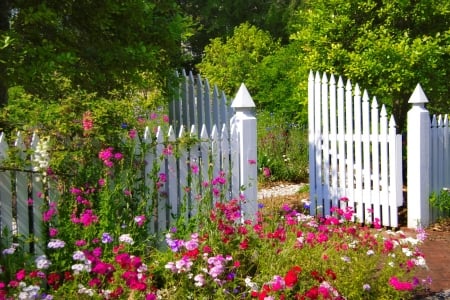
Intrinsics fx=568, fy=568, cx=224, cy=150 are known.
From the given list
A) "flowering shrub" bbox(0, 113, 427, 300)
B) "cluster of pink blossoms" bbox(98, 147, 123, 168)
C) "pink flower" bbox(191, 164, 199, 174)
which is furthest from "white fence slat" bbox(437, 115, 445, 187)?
"cluster of pink blossoms" bbox(98, 147, 123, 168)

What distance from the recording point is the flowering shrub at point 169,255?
136 inches

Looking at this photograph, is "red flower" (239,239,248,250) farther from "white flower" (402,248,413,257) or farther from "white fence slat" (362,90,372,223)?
"white fence slat" (362,90,372,223)

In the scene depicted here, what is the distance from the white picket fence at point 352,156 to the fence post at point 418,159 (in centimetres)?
25

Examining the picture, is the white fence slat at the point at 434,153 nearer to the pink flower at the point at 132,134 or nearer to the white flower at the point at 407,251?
the white flower at the point at 407,251

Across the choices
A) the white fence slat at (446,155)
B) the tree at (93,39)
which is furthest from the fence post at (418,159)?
the tree at (93,39)

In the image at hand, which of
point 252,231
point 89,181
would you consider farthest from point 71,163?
point 252,231

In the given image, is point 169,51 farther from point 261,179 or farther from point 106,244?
point 261,179

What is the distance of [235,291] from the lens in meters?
3.62

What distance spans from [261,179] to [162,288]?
6.84 meters

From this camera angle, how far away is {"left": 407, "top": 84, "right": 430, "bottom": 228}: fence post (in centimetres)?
693

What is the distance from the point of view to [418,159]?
696 centimetres

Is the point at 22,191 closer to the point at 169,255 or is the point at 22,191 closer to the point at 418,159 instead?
the point at 169,255

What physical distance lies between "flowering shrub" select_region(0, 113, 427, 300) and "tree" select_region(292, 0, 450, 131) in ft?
13.3

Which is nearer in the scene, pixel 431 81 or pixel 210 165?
pixel 210 165
